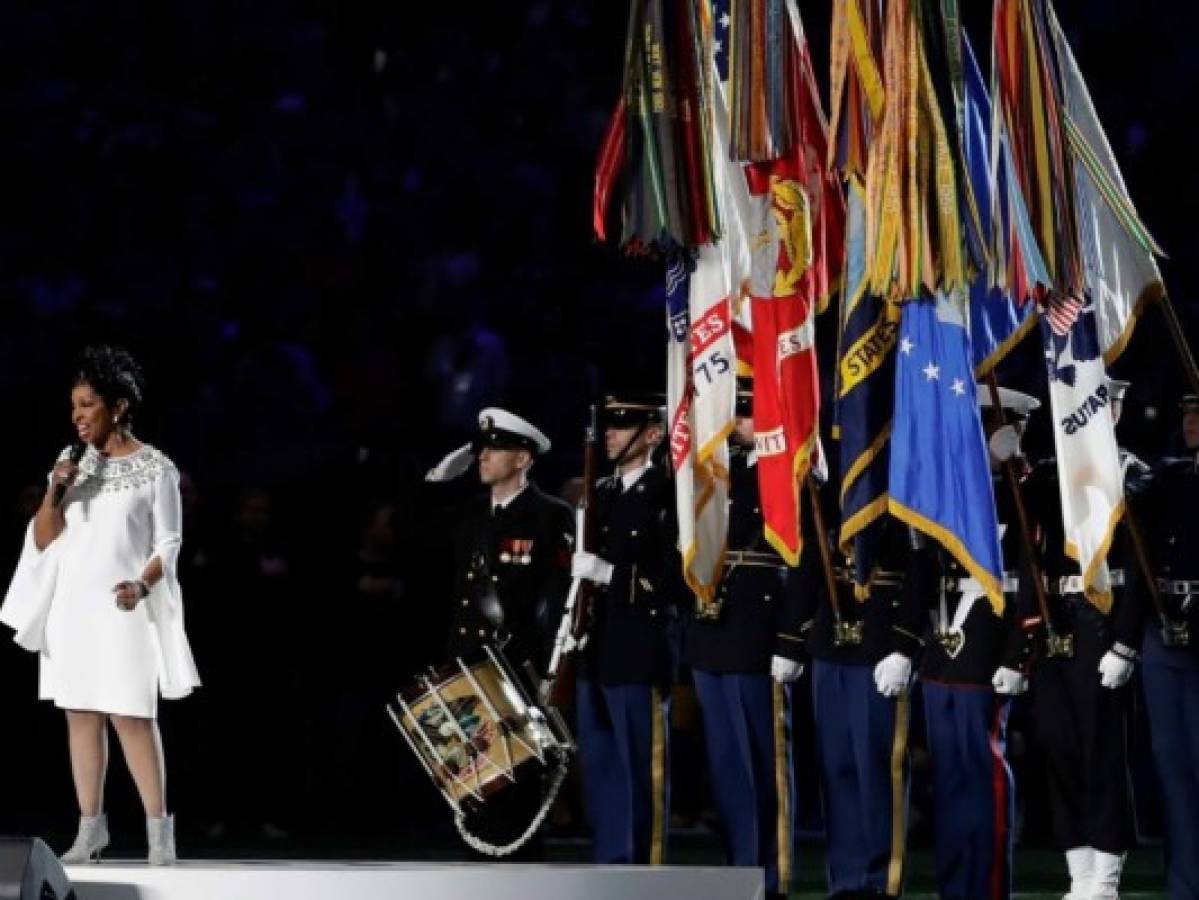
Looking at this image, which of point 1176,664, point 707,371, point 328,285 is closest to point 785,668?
point 1176,664

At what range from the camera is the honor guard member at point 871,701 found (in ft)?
36.3

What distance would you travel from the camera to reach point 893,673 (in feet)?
36.2

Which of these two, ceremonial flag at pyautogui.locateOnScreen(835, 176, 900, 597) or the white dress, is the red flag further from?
the white dress

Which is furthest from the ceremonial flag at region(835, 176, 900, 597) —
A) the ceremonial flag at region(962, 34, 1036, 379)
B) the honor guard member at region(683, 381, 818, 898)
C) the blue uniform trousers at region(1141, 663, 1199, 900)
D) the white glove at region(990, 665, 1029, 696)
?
the blue uniform trousers at region(1141, 663, 1199, 900)

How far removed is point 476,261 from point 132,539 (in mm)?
6673

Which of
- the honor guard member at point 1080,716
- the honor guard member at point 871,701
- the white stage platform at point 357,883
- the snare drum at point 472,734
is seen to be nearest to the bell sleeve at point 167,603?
the white stage platform at point 357,883

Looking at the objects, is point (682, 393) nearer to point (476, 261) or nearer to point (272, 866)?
point (272, 866)

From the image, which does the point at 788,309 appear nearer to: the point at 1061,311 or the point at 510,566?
the point at 1061,311

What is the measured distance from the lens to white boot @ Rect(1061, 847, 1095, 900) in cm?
1132

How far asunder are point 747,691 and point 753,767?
0.29 m

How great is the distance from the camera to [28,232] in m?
16.9

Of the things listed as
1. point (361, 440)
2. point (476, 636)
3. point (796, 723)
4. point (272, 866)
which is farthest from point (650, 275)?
point (272, 866)

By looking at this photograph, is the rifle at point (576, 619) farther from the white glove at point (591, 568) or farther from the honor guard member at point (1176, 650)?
the honor guard member at point (1176, 650)

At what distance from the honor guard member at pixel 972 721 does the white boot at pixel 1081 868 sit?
0.41 metres
